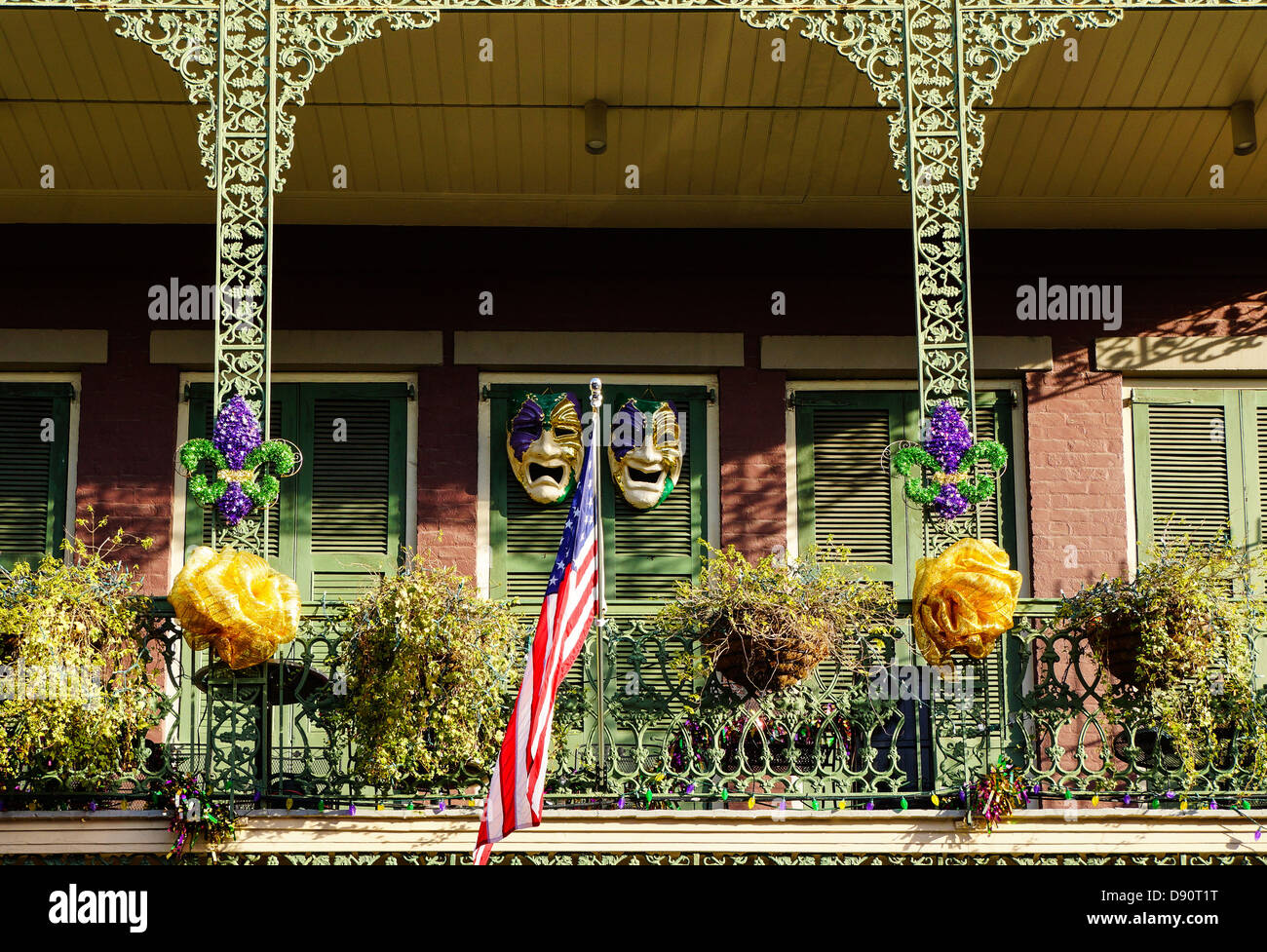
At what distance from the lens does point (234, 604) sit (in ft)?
27.5

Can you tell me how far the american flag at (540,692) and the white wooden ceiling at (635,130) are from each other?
122 inches

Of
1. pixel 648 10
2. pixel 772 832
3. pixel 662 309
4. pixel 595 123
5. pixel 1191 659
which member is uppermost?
pixel 648 10

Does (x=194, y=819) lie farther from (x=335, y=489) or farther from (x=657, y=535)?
(x=657, y=535)

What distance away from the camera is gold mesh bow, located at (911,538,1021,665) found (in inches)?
336

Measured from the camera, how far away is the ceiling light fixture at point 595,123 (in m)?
10.5

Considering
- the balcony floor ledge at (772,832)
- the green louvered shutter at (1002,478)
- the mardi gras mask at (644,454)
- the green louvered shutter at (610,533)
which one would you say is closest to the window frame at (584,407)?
the green louvered shutter at (610,533)

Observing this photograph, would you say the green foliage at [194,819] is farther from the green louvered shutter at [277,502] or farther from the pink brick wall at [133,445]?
the pink brick wall at [133,445]

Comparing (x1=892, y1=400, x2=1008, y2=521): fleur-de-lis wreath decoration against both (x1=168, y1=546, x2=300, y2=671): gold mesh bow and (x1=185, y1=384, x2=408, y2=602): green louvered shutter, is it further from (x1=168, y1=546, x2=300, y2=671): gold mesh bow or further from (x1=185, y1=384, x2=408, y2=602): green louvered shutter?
(x1=185, y1=384, x2=408, y2=602): green louvered shutter

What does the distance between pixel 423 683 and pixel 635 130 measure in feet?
13.4

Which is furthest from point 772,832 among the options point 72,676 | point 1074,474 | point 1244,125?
point 1244,125

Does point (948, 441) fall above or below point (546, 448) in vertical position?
below

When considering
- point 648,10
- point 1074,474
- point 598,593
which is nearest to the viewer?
point 648,10
